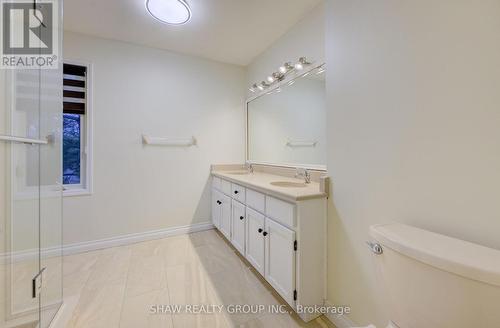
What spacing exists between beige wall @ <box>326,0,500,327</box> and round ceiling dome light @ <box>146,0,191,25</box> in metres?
1.21

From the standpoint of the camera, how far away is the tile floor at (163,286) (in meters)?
1.37

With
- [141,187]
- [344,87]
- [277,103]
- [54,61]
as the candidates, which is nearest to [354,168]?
[344,87]

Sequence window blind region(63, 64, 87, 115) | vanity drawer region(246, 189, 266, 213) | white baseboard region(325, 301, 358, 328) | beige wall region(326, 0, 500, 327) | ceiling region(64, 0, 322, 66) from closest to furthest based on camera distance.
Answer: beige wall region(326, 0, 500, 327), white baseboard region(325, 301, 358, 328), vanity drawer region(246, 189, 266, 213), ceiling region(64, 0, 322, 66), window blind region(63, 64, 87, 115)

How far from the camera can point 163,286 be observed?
170 cm

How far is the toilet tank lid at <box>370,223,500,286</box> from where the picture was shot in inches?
22.7

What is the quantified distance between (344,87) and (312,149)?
0.74 meters

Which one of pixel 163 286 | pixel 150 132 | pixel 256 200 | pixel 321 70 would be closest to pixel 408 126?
pixel 321 70

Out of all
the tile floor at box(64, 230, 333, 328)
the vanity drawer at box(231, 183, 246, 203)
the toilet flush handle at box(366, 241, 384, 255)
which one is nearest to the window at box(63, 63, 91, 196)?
the tile floor at box(64, 230, 333, 328)

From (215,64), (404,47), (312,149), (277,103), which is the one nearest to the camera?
(404,47)

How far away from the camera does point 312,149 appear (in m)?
1.95

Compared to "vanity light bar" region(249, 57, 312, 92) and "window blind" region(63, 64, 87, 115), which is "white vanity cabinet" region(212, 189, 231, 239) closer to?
"vanity light bar" region(249, 57, 312, 92)

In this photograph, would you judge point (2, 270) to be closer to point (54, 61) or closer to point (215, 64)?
point (54, 61)

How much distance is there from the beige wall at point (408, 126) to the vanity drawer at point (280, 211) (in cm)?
27

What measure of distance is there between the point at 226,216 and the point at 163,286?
901 mm
